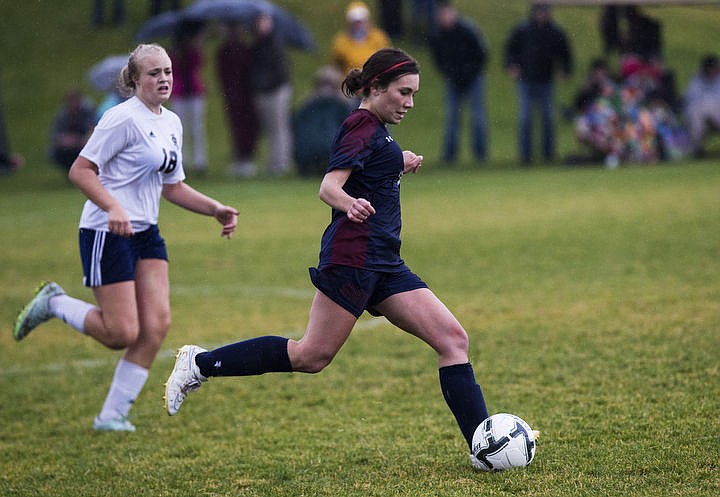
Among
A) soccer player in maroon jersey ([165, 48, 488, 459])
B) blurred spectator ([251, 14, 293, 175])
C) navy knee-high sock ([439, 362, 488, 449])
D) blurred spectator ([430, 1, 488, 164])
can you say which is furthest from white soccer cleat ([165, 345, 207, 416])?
blurred spectator ([430, 1, 488, 164])

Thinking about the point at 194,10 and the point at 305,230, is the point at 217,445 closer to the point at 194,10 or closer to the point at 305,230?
the point at 305,230

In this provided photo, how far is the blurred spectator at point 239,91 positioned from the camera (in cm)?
2087

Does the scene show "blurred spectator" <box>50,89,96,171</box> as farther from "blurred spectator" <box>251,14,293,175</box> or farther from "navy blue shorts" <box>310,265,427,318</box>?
"navy blue shorts" <box>310,265,427,318</box>

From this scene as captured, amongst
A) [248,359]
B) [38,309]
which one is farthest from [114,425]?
[248,359]

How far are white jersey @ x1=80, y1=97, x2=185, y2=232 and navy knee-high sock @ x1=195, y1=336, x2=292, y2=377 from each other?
109 centimetres

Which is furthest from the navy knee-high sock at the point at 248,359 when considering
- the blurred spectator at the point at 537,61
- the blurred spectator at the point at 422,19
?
the blurred spectator at the point at 422,19

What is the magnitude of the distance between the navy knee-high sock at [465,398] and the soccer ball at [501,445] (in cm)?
7

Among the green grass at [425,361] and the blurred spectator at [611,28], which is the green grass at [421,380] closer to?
the green grass at [425,361]

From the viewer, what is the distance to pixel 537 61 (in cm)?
1989

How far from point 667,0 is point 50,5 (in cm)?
2768

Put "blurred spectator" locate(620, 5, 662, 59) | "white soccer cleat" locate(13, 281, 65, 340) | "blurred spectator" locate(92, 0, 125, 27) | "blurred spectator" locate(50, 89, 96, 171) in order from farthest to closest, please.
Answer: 1. "blurred spectator" locate(92, 0, 125, 27)
2. "blurred spectator" locate(620, 5, 662, 59)
3. "blurred spectator" locate(50, 89, 96, 171)
4. "white soccer cleat" locate(13, 281, 65, 340)

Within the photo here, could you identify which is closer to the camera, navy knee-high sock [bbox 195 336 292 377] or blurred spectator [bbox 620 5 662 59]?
navy knee-high sock [bbox 195 336 292 377]

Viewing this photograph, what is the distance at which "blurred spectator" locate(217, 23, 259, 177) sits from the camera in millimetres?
20873

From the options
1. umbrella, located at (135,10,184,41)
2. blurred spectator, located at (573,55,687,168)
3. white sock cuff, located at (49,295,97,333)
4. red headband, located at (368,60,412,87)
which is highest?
red headband, located at (368,60,412,87)
